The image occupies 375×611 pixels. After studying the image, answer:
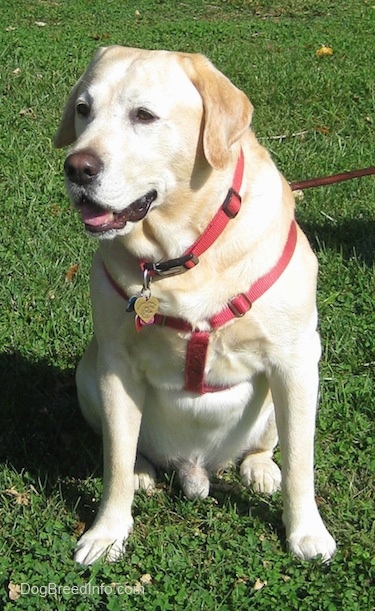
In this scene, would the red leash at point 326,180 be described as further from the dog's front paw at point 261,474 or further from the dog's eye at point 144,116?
the dog's eye at point 144,116

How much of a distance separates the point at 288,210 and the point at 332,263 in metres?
1.86

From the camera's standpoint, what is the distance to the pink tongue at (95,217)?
108 inches

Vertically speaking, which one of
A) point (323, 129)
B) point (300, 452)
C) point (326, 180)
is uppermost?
point (326, 180)

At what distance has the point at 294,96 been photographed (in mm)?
6883

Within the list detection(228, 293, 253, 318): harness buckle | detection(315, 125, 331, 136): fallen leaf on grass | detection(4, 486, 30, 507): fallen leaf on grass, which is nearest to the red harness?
detection(228, 293, 253, 318): harness buckle

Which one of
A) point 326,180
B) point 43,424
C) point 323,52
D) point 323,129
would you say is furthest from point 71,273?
point 323,52

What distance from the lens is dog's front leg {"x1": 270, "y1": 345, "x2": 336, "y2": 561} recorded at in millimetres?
3096

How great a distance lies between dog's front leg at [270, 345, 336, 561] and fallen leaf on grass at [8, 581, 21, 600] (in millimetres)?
932

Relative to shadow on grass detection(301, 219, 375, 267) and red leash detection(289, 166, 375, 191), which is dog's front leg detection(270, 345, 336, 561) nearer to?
red leash detection(289, 166, 375, 191)

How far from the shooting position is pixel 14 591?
310cm

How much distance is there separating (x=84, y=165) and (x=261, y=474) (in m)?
1.55

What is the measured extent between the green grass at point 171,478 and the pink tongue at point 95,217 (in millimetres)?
1203

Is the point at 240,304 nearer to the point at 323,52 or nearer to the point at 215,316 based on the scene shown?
the point at 215,316

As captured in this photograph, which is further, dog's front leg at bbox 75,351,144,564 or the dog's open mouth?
dog's front leg at bbox 75,351,144,564
